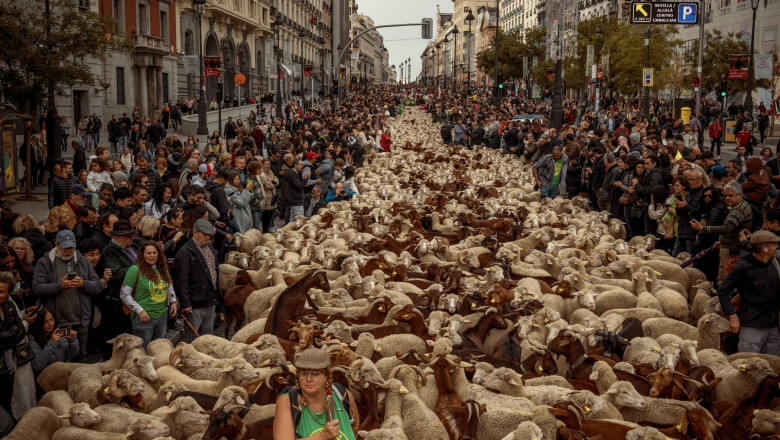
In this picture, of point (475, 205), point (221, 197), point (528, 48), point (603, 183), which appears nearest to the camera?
point (221, 197)

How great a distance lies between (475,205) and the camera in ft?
59.7

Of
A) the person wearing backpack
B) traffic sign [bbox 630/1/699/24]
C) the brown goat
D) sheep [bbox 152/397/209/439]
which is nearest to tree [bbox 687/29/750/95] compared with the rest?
traffic sign [bbox 630/1/699/24]

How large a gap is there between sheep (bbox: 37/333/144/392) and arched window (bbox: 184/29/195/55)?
1829 inches

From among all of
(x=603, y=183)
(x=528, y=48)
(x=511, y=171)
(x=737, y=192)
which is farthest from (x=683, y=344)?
(x=528, y=48)

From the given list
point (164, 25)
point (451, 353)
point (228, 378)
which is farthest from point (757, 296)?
point (164, 25)

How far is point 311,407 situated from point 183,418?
263cm

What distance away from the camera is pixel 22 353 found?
279 inches

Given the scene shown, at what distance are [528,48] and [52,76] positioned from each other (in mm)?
61865

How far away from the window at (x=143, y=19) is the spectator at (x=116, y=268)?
1477 inches

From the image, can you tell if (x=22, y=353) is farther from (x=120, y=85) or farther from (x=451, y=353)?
(x=120, y=85)

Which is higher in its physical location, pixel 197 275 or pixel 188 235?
pixel 188 235

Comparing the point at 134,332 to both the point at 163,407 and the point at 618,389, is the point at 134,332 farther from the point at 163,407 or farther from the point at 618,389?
the point at 618,389

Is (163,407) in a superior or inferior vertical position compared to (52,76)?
inferior

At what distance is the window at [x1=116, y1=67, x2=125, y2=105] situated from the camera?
4009 centimetres
